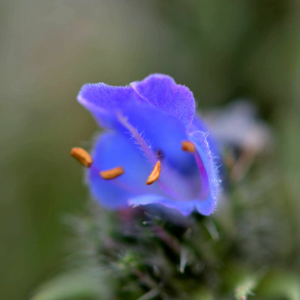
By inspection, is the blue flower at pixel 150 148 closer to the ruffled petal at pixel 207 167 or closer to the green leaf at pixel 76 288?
the ruffled petal at pixel 207 167

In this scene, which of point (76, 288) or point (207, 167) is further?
point (76, 288)

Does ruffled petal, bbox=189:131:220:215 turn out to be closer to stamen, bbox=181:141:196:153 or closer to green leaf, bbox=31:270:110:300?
stamen, bbox=181:141:196:153

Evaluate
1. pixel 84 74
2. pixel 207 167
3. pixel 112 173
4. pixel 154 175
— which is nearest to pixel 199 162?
pixel 207 167

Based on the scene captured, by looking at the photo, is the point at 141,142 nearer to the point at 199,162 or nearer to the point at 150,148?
the point at 150,148

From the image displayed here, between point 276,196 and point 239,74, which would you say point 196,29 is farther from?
point 276,196

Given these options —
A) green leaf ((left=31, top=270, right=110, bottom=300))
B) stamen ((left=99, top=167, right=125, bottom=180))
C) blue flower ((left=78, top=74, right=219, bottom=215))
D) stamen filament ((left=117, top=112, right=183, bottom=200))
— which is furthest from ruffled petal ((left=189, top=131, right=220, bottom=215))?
green leaf ((left=31, top=270, right=110, bottom=300))

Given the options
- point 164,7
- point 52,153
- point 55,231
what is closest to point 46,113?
point 52,153
